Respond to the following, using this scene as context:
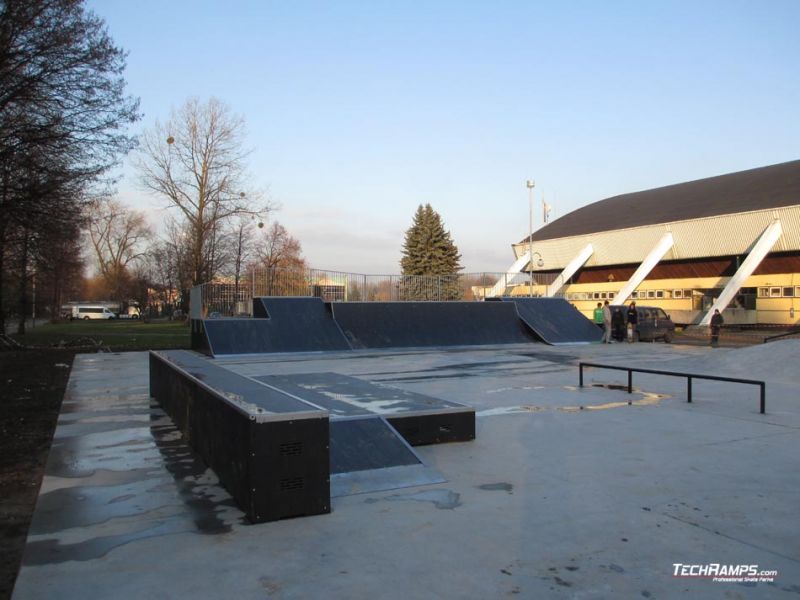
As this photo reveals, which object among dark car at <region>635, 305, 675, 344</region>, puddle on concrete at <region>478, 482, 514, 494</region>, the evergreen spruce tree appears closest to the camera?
puddle on concrete at <region>478, 482, 514, 494</region>

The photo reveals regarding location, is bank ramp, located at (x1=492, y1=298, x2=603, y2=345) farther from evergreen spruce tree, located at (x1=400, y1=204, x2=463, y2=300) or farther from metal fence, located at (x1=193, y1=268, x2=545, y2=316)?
evergreen spruce tree, located at (x1=400, y1=204, x2=463, y2=300)

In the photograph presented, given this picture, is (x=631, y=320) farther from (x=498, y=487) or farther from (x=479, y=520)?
(x=479, y=520)

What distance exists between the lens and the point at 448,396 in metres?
11.3

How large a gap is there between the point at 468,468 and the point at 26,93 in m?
15.5

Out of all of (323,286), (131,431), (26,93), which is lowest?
Answer: (131,431)

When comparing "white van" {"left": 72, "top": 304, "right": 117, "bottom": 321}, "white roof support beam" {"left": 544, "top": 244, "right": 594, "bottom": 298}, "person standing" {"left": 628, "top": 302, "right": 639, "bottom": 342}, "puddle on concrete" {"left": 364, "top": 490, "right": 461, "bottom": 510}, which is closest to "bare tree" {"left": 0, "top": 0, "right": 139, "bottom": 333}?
"puddle on concrete" {"left": 364, "top": 490, "right": 461, "bottom": 510}

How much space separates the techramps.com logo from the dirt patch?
4113 millimetres

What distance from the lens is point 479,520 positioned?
477cm

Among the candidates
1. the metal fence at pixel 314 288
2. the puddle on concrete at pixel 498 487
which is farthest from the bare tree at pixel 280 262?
the puddle on concrete at pixel 498 487

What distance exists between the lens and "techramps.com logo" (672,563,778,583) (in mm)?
3713

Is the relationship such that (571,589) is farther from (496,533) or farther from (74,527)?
(74,527)

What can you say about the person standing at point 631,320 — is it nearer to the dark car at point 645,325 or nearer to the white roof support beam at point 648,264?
the dark car at point 645,325

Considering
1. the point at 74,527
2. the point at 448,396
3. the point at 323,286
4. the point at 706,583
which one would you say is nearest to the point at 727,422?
the point at 448,396

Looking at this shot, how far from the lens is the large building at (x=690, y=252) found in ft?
150
